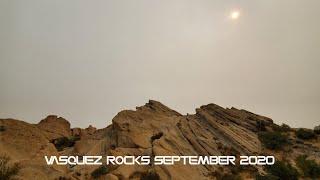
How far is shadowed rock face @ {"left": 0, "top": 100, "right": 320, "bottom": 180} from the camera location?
1264 inches

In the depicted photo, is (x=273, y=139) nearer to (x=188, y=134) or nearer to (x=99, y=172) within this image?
(x=188, y=134)

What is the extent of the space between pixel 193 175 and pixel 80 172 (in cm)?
1101

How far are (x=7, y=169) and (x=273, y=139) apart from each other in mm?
32411

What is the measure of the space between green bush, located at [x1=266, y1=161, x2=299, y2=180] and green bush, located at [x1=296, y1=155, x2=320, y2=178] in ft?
3.79

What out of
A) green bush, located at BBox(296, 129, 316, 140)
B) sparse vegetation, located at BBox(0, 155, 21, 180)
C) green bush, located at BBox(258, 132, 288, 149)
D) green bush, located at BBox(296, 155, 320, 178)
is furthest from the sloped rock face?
sparse vegetation, located at BBox(0, 155, 21, 180)

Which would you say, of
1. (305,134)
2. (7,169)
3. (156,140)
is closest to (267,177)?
(156,140)

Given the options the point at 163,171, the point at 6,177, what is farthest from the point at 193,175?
the point at 6,177

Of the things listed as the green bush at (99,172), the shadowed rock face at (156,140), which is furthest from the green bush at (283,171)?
the green bush at (99,172)

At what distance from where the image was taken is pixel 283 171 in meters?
33.2

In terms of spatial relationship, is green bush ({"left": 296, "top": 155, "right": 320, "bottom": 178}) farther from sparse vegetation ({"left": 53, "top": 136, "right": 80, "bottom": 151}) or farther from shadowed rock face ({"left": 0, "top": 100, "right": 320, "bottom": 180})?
sparse vegetation ({"left": 53, "top": 136, "right": 80, "bottom": 151})

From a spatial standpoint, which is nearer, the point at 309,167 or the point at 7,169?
the point at 7,169

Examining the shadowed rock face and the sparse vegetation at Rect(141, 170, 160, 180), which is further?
the shadowed rock face

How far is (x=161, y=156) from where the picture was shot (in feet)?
115

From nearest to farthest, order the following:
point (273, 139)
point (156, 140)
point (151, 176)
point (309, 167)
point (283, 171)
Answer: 1. point (151, 176)
2. point (283, 171)
3. point (309, 167)
4. point (156, 140)
5. point (273, 139)
